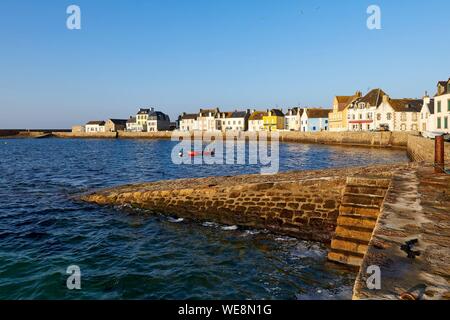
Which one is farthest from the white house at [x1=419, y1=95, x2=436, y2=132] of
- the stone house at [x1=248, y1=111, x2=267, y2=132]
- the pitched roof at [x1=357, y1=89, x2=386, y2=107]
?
the stone house at [x1=248, y1=111, x2=267, y2=132]

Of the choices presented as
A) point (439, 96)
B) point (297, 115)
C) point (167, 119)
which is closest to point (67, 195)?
point (439, 96)

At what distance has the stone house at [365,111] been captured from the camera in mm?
81562

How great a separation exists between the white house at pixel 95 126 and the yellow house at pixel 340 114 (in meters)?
116

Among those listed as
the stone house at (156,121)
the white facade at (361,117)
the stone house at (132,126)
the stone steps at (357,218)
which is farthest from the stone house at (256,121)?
the stone steps at (357,218)

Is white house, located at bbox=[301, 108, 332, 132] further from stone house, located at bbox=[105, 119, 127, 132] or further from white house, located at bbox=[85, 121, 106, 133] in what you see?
Result: white house, located at bbox=[85, 121, 106, 133]

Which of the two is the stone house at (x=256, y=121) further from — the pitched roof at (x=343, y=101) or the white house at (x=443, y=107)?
the white house at (x=443, y=107)

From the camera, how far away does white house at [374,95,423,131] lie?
75062 mm

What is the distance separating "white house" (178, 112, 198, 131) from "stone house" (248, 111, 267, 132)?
24520 mm

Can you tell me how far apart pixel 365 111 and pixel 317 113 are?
1115 inches

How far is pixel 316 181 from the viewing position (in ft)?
41.0

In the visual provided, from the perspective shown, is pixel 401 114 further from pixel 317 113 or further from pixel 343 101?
pixel 317 113

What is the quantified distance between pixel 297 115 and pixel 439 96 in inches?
2805
